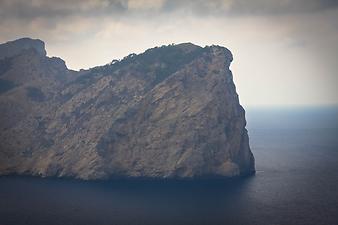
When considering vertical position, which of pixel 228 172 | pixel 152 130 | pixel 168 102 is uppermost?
pixel 168 102

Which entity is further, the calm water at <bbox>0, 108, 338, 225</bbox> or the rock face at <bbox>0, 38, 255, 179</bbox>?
the rock face at <bbox>0, 38, 255, 179</bbox>

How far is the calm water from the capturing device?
115 metres

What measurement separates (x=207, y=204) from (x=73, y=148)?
282 ft

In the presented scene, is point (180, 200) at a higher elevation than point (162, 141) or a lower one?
lower

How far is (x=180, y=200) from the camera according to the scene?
448 feet

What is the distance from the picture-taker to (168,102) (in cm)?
19138

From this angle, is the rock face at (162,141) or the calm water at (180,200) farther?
the rock face at (162,141)

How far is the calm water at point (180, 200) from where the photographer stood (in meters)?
115

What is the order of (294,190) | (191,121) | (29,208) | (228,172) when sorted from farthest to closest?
1. (191,121)
2. (228,172)
3. (294,190)
4. (29,208)

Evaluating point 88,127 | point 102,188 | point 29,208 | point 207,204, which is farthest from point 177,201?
point 88,127

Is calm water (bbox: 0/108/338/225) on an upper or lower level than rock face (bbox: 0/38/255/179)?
lower

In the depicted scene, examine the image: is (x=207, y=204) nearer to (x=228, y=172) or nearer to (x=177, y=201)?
(x=177, y=201)

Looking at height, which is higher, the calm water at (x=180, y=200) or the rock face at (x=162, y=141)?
the rock face at (x=162, y=141)

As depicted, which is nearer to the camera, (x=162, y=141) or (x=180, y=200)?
(x=180, y=200)
